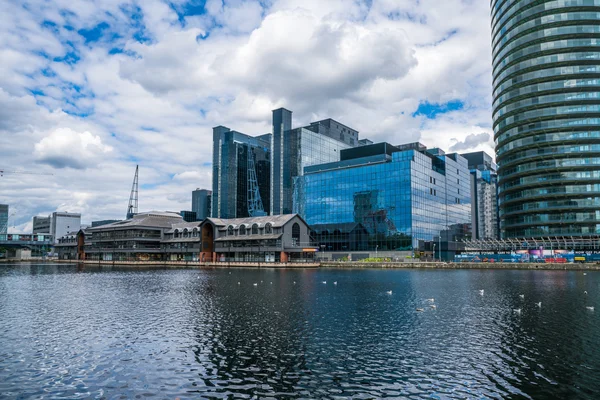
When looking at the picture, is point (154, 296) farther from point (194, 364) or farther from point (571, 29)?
point (571, 29)

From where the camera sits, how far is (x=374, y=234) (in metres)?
192

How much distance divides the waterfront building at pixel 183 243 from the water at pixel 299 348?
4945 inches

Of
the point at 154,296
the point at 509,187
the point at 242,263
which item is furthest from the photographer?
the point at 509,187

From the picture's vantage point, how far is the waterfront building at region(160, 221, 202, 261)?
185125 mm

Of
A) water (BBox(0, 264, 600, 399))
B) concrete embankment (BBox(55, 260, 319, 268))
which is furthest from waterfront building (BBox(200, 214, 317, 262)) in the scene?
water (BBox(0, 264, 600, 399))

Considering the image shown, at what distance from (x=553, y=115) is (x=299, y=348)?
17258 cm

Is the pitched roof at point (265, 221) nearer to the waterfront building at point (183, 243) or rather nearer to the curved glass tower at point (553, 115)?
the waterfront building at point (183, 243)

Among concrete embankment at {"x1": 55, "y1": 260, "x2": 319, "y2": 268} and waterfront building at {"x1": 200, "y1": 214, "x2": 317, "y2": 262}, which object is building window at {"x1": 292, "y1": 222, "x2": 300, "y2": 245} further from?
concrete embankment at {"x1": 55, "y1": 260, "x2": 319, "y2": 268}

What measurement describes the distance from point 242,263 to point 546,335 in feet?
426

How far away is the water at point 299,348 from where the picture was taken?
24.8m

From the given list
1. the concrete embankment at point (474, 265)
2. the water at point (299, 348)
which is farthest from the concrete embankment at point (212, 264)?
the water at point (299, 348)

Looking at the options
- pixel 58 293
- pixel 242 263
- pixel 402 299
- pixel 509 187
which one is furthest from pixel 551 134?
pixel 58 293

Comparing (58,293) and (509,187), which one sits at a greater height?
(509,187)

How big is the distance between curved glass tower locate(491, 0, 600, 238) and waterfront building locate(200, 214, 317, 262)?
90.4 m
